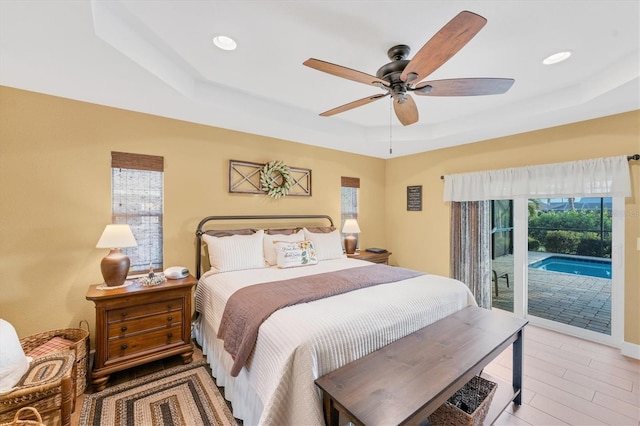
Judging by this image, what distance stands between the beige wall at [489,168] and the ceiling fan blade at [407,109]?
211cm

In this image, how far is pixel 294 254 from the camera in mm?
3213

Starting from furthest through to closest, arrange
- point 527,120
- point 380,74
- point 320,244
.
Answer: point 320,244, point 527,120, point 380,74

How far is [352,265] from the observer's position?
329 centimetres

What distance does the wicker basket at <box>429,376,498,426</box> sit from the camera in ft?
5.22

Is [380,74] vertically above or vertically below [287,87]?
below

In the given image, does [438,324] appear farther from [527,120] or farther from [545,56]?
[527,120]

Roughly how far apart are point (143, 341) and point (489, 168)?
15.0 ft

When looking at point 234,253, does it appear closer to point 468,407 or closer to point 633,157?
point 468,407

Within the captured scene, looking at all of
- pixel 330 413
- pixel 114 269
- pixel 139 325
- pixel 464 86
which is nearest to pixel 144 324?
pixel 139 325

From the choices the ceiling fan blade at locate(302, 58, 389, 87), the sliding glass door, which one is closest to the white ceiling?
the ceiling fan blade at locate(302, 58, 389, 87)

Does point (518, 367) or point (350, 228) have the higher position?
point (350, 228)

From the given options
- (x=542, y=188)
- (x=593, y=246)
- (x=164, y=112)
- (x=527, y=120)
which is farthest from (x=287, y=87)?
(x=593, y=246)

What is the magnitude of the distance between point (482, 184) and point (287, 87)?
9.74 ft

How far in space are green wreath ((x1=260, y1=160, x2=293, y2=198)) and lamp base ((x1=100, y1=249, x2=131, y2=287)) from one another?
1795 mm
